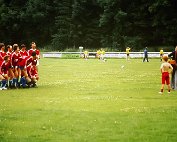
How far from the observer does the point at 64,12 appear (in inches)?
4102

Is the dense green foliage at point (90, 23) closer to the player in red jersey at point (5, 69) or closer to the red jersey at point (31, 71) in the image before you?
the red jersey at point (31, 71)

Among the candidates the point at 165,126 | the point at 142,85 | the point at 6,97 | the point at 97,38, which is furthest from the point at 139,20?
the point at 165,126

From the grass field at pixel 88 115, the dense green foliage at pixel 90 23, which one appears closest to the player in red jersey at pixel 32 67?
the grass field at pixel 88 115

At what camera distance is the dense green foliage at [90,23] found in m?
88.9

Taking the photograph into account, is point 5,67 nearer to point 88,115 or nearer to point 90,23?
point 88,115

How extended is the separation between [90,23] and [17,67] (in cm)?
7880

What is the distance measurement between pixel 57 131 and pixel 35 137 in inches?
33.1

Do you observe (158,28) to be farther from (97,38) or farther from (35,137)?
(35,137)

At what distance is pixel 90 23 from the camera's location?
102125 mm

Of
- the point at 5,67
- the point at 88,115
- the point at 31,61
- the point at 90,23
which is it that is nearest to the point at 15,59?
the point at 5,67

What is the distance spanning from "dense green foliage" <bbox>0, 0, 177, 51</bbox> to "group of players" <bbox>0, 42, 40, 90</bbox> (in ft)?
210

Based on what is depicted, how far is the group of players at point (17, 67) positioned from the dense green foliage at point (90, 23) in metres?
63.9

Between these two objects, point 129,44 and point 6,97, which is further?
point 129,44

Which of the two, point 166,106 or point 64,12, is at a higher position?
point 64,12
